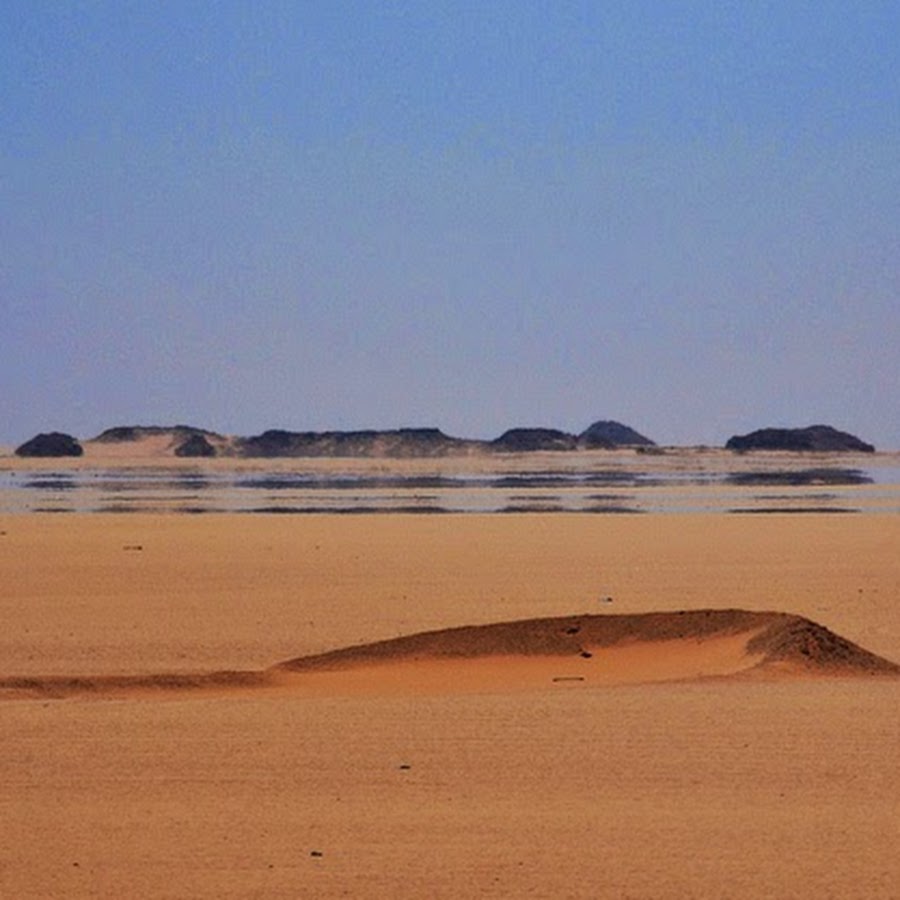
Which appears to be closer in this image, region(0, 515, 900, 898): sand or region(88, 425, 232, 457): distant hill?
region(0, 515, 900, 898): sand

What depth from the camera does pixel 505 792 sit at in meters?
7.45

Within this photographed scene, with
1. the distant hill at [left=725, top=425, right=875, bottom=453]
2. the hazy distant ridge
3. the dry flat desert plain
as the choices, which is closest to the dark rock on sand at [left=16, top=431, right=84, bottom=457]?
the hazy distant ridge

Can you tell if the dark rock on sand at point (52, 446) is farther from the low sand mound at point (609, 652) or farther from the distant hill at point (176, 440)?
the low sand mound at point (609, 652)

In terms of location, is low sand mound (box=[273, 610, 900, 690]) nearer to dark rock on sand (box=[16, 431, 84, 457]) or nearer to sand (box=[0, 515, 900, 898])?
sand (box=[0, 515, 900, 898])

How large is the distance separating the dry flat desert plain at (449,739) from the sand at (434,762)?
2 cm

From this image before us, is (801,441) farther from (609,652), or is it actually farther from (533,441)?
(609,652)

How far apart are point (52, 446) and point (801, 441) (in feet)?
186

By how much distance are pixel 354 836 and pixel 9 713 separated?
12.5 ft

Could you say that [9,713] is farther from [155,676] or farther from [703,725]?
[703,725]

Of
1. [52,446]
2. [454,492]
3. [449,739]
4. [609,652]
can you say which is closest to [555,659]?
[609,652]

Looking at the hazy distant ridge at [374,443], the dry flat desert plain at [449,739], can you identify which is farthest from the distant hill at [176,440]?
the dry flat desert plain at [449,739]

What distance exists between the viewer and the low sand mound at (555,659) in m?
11.5

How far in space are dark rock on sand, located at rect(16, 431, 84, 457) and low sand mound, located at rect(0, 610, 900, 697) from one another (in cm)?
9703

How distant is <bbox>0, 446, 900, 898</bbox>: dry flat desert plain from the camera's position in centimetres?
626
